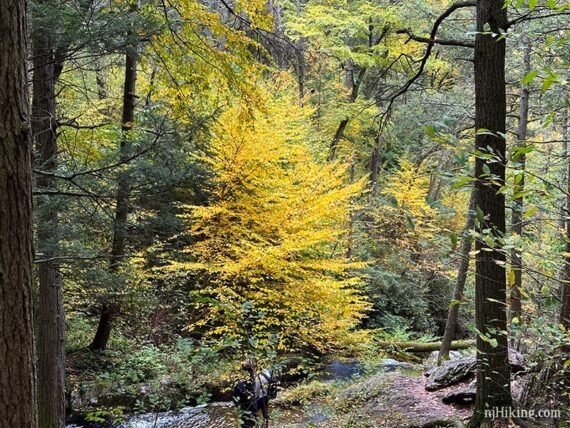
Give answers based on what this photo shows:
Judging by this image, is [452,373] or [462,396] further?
[452,373]

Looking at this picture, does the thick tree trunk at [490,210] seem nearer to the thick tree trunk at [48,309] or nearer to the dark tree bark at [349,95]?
the thick tree trunk at [48,309]

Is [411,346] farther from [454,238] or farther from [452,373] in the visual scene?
[454,238]

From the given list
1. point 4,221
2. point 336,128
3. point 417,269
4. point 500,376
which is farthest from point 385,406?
point 336,128

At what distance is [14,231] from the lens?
6.86ft

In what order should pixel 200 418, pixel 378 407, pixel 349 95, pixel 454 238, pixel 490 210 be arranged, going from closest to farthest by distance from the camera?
1. pixel 454 238
2. pixel 490 210
3. pixel 378 407
4. pixel 200 418
5. pixel 349 95

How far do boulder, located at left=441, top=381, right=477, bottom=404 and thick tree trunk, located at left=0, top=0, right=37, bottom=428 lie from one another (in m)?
5.41

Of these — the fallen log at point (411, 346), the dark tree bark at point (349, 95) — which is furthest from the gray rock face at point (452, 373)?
the dark tree bark at point (349, 95)

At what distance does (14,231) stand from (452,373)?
670cm

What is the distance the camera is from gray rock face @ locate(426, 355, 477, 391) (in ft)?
22.5

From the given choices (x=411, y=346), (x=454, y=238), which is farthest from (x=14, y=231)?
(x=411, y=346)

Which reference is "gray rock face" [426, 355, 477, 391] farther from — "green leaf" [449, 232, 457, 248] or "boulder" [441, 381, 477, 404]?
"green leaf" [449, 232, 457, 248]

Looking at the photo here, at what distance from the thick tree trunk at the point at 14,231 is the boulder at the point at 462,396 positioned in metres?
5.41

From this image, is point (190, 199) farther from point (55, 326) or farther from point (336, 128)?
point (336, 128)

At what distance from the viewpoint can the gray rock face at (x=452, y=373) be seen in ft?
22.5
